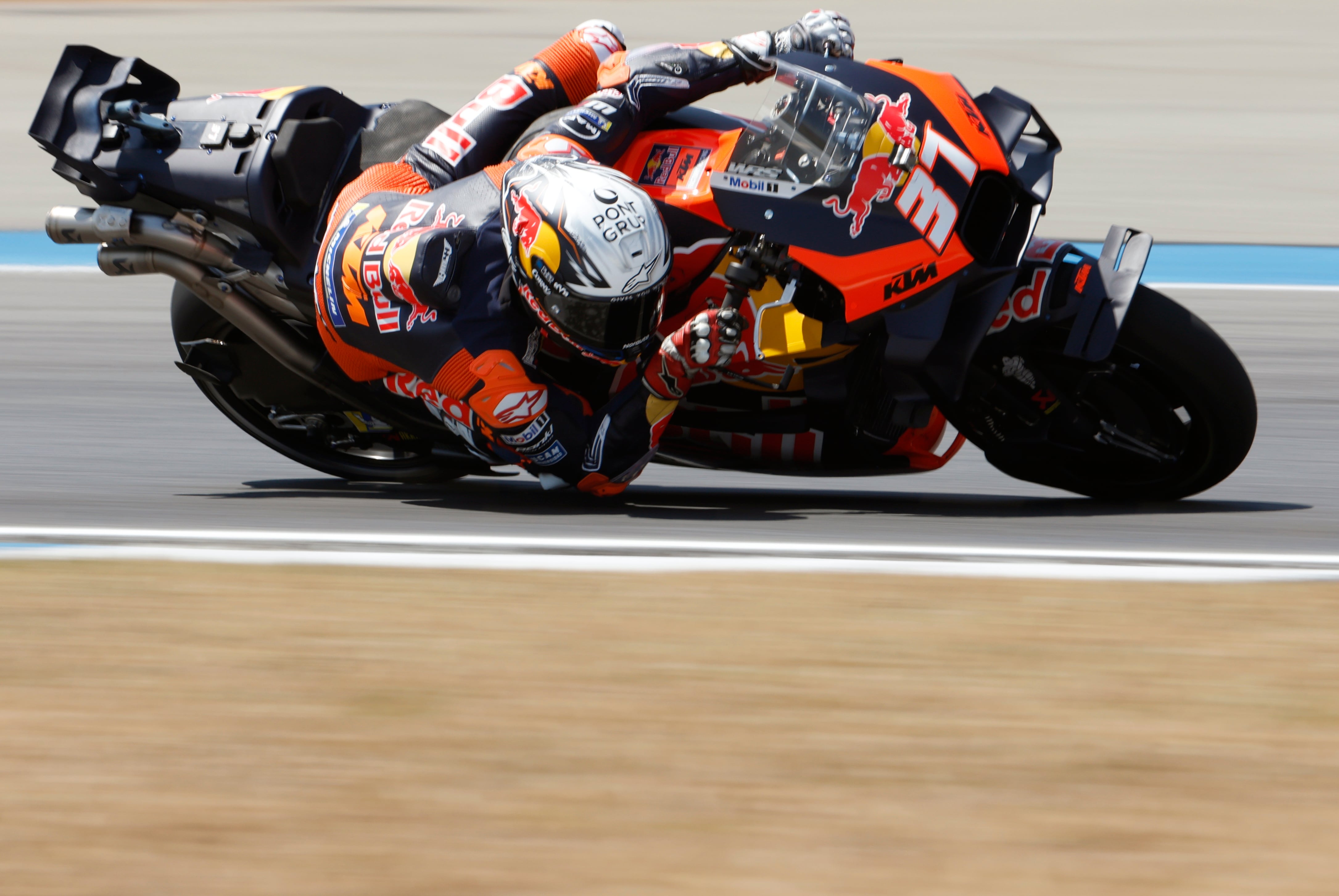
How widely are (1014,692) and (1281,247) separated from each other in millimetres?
6943

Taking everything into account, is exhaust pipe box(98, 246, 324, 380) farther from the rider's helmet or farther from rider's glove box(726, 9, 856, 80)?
rider's glove box(726, 9, 856, 80)

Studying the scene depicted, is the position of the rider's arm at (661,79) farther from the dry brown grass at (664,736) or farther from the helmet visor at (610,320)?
the dry brown grass at (664,736)

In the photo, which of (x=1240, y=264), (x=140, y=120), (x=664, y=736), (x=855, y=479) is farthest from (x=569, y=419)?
(x=1240, y=264)

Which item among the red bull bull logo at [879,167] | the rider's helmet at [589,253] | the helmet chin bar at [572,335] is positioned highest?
the red bull bull logo at [879,167]

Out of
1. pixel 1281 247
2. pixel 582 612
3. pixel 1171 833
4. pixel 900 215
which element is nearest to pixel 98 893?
pixel 582 612

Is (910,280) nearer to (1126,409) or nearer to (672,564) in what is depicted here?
(1126,409)

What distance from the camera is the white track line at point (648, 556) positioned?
416 cm

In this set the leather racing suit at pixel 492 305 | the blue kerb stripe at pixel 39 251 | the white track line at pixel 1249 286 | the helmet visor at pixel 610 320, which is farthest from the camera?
the blue kerb stripe at pixel 39 251

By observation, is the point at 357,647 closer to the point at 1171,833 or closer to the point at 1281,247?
the point at 1171,833

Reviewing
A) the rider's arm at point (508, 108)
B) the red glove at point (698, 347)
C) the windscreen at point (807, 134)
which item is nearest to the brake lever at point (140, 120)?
the rider's arm at point (508, 108)

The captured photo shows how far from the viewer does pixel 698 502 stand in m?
5.16

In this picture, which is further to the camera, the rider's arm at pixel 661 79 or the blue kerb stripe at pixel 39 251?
the blue kerb stripe at pixel 39 251

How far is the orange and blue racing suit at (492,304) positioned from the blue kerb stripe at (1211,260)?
4423mm

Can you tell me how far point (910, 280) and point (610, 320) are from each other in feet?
2.57
